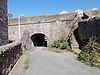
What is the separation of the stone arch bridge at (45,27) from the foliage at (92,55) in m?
9.56

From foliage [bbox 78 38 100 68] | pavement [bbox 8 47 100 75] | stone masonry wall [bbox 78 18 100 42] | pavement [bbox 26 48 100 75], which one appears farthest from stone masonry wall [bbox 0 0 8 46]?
stone masonry wall [bbox 78 18 100 42]

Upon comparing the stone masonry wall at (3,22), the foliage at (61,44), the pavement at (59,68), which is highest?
the stone masonry wall at (3,22)

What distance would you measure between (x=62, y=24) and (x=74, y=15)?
6.61 ft

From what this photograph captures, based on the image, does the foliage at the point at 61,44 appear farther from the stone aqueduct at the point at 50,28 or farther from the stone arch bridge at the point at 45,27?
the stone arch bridge at the point at 45,27

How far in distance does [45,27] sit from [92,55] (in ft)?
44.6

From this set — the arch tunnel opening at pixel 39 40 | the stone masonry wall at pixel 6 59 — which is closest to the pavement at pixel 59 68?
the stone masonry wall at pixel 6 59

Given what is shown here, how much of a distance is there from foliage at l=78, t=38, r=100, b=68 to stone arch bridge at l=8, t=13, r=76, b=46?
9.56m

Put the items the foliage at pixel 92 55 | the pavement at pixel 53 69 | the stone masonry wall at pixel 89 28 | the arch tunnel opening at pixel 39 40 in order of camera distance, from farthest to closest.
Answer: the arch tunnel opening at pixel 39 40
the stone masonry wall at pixel 89 28
the foliage at pixel 92 55
the pavement at pixel 53 69

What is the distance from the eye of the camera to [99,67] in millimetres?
11680

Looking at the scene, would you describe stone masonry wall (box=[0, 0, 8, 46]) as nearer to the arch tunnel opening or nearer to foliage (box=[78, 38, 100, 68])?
foliage (box=[78, 38, 100, 68])

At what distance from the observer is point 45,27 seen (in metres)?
26.5

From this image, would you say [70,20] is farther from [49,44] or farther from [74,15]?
[49,44]

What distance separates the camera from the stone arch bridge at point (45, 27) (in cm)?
2455

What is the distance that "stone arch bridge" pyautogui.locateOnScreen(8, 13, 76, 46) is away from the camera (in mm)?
24545
